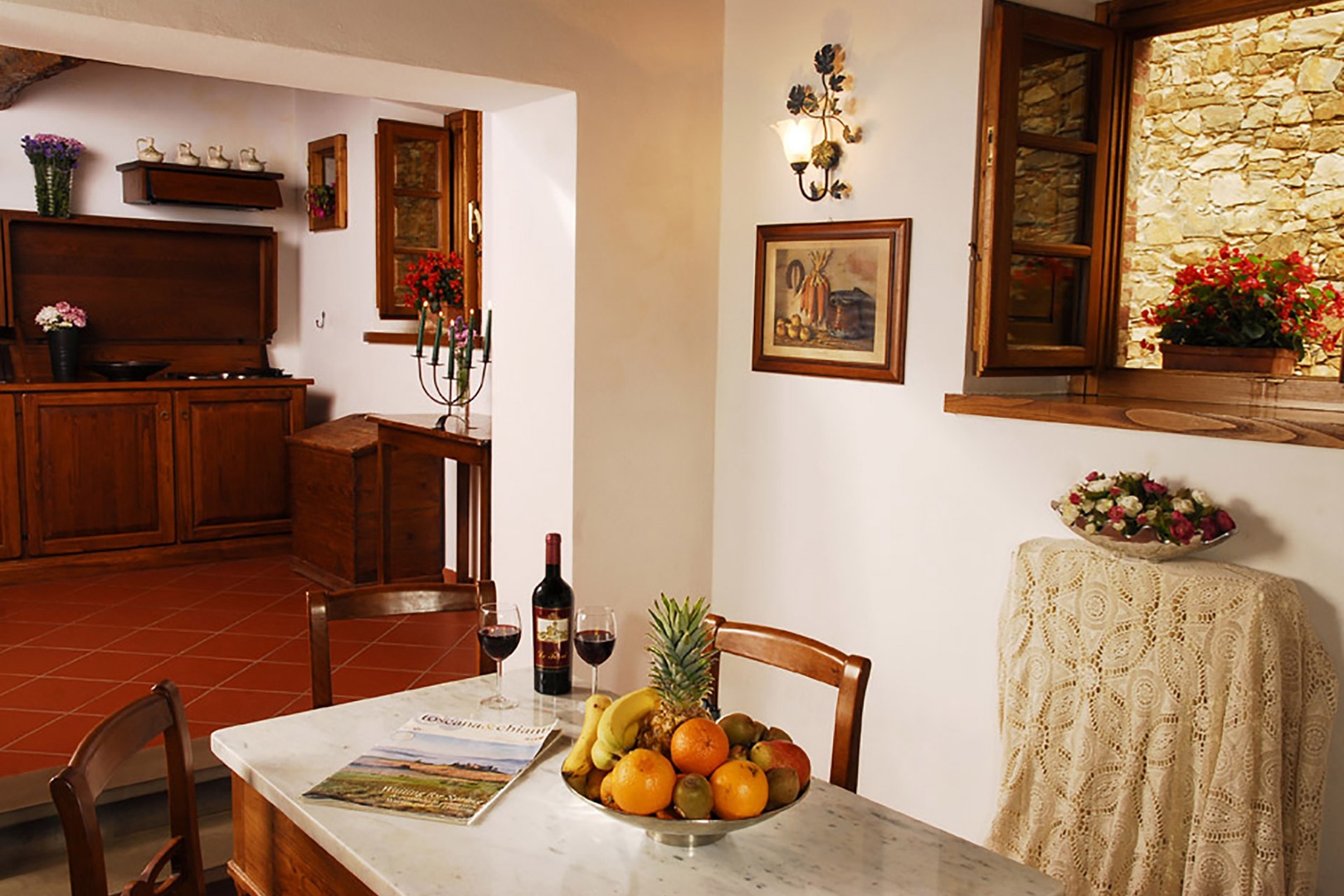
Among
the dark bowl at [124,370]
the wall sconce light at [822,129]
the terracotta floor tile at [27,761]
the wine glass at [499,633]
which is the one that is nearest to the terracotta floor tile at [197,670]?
the terracotta floor tile at [27,761]

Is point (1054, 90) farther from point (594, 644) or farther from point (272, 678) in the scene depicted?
point (272, 678)

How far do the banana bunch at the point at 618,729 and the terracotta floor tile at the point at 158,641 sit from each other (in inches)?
149

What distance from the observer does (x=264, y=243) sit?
23.6 ft

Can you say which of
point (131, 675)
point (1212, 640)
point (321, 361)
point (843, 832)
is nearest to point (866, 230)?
point (1212, 640)

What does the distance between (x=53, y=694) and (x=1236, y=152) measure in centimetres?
448

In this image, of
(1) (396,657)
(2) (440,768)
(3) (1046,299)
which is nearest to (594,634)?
(2) (440,768)

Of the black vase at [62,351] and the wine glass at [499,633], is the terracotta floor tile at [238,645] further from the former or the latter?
the wine glass at [499,633]

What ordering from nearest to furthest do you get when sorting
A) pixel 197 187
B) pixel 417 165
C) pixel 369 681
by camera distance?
pixel 369 681 < pixel 417 165 < pixel 197 187

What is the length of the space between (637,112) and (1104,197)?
1410 millimetres

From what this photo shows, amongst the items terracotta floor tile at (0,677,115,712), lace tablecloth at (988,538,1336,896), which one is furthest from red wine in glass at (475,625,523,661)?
terracotta floor tile at (0,677,115,712)

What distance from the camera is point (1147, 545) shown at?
254 cm

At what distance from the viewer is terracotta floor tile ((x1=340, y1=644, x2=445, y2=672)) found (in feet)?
15.7

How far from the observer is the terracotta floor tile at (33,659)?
4609 mm

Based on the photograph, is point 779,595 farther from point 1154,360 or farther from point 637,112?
point 637,112
